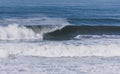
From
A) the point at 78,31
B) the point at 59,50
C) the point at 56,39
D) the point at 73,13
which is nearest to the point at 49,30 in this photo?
the point at 78,31

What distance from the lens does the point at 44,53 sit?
18156 mm

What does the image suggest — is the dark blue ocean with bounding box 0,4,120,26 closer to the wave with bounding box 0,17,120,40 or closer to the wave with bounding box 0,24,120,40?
the wave with bounding box 0,17,120,40

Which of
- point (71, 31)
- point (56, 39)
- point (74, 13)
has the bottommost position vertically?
point (74, 13)

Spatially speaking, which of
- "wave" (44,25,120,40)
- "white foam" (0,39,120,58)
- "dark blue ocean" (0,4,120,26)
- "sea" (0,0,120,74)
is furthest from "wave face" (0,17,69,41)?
"white foam" (0,39,120,58)

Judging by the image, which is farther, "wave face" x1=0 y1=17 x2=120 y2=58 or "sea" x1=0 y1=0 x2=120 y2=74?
"wave face" x1=0 y1=17 x2=120 y2=58

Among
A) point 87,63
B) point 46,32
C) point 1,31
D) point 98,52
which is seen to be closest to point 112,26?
point 46,32

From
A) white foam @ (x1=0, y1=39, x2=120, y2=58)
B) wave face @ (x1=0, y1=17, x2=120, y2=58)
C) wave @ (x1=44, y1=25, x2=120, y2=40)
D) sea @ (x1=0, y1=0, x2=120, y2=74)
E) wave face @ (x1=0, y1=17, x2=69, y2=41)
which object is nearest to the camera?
sea @ (x1=0, y1=0, x2=120, y2=74)

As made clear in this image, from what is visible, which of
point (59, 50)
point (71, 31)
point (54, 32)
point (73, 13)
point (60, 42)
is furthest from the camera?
point (73, 13)

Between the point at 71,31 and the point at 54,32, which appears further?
the point at 71,31

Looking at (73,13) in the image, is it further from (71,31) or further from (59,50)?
(59,50)

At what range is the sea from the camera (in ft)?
53.3

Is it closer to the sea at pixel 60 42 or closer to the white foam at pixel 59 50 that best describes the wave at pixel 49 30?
the sea at pixel 60 42

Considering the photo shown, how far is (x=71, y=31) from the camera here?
25.2 meters

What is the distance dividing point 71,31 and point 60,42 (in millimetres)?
4286
